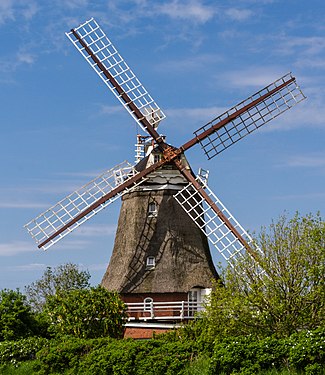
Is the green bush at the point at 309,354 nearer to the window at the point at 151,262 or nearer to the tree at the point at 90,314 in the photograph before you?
the tree at the point at 90,314

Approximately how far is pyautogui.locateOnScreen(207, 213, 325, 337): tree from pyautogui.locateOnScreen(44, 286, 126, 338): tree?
4.94 metres

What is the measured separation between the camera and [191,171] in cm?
2648

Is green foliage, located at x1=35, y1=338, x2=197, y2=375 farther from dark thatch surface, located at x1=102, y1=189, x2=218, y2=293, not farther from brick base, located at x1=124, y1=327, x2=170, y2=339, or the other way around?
dark thatch surface, located at x1=102, y1=189, x2=218, y2=293

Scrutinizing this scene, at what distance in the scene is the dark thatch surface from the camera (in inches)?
991

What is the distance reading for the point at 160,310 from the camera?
24609 mm

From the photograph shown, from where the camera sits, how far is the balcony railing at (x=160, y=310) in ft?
80.1

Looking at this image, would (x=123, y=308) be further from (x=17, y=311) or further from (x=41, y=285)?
(x=41, y=285)

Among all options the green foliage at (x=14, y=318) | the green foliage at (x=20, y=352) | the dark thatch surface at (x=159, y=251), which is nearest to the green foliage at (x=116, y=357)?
the green foliage at (x=20, y=352)

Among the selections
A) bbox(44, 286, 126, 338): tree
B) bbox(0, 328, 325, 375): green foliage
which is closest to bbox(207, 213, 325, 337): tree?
bbox(0, 328, 325, 375): green foliage

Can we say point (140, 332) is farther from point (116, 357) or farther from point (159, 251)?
point (116, 357)

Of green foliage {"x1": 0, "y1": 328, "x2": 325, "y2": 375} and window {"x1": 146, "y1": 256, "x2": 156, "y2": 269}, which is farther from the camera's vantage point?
window {"x1": 146, "y1": 256, "x2": 156, "y2": 269}

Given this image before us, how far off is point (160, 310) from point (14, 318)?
16.5 ft

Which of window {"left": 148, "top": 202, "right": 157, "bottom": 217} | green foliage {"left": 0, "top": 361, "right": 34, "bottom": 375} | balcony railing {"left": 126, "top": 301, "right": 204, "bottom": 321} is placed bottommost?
green foliage {"left": 0, "top": 361, "right": 34, "bottom": 375}

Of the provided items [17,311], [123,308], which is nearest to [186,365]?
[123,308]
